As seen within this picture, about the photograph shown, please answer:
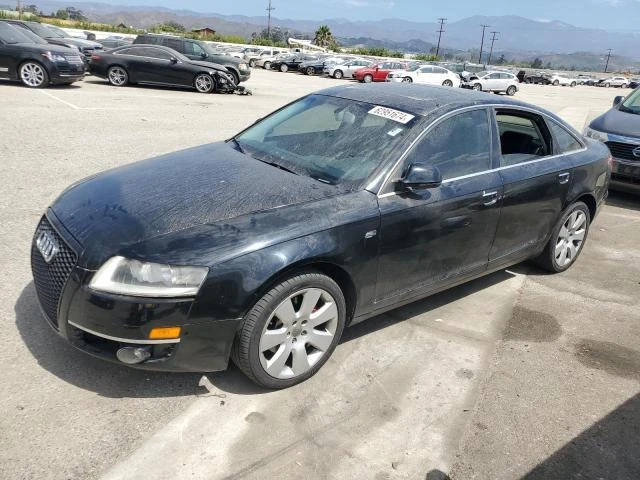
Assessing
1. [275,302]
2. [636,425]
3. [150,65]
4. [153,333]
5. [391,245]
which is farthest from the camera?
[150,65]

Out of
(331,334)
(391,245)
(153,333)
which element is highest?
(391,245)

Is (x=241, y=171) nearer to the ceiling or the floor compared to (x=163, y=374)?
nearer to the ceiling

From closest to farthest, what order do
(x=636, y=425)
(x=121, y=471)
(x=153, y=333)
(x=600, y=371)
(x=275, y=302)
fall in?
(x=121, y=471) → (x=153, y=333) → (x=275, y=302) → (x=636, y=425) → (x=600, y=371)

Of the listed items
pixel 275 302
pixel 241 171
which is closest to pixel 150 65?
pixel 241 171

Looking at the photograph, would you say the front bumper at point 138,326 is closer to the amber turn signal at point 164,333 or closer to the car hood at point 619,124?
the amber turn signal at point 164,333

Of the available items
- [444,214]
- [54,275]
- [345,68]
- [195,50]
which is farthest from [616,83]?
[54,275]

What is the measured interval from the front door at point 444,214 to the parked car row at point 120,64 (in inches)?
500

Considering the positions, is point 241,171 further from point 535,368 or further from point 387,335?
point 535,368

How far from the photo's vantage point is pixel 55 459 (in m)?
2.51

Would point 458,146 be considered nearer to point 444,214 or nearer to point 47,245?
point 444,214

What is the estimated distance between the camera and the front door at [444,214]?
3432mm

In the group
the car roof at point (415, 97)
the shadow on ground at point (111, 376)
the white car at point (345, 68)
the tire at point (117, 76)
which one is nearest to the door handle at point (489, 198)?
the car roof at point (415, 97)

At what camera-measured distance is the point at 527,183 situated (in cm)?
429

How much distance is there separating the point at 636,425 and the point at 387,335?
61.7 inches
